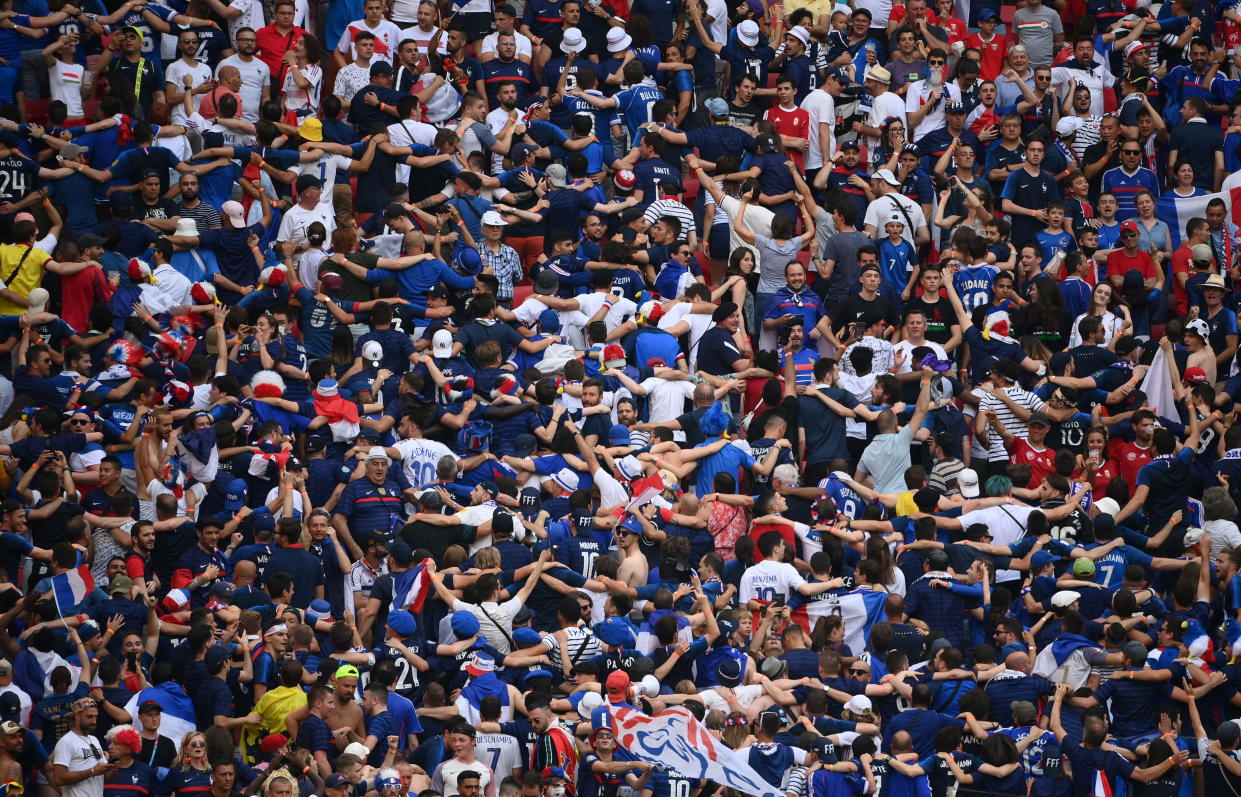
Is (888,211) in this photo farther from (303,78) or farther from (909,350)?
(303,78)

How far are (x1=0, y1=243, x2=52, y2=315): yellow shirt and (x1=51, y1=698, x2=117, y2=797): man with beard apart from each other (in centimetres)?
586

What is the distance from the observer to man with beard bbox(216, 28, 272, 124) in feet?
78.5

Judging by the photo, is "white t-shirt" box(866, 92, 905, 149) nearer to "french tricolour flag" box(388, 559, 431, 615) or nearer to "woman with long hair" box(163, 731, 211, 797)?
"french tricolour flag" box(388, 559, 431, 615)

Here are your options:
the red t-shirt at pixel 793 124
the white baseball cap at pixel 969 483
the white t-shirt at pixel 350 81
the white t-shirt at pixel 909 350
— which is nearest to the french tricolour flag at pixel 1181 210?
the red t-shirt at pixel 793 124

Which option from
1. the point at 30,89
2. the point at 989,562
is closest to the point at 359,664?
the point at 989,562

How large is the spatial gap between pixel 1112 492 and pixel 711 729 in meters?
5.60

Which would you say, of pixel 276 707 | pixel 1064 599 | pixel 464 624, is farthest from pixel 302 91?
pixel 1064 599

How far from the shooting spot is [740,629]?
18.4m

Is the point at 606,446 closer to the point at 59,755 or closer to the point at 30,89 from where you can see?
the point at 59,755

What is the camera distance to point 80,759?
1681cm

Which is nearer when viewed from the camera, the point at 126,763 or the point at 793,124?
the point at 126,763

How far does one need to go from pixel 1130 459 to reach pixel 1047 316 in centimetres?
190

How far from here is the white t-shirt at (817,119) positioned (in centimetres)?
2459

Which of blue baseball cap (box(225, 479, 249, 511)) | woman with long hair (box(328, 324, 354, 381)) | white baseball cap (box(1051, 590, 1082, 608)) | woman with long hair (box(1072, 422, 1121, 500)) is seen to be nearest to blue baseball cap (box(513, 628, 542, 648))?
blue baseball cap (box(225, 479, 249, 511))
